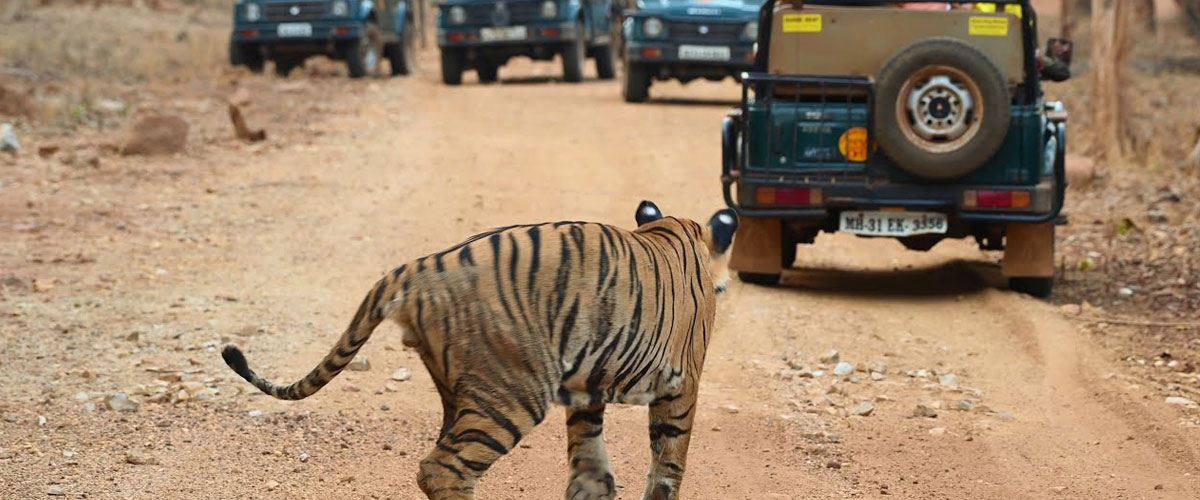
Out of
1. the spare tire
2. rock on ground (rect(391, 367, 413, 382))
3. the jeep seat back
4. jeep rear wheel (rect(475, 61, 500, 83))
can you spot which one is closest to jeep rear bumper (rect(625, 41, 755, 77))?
jeep rear wheel (rect(475, 61, 500, 83))

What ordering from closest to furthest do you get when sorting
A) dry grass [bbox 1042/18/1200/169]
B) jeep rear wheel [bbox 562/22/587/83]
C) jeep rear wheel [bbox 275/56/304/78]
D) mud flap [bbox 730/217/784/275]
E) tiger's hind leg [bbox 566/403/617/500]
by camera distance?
tiger's hind leg [bbox 566/403/617/500], mud flap [bbox 730/217/784/275], dry grass [bbox 1042/18/1200/169], jeep rear wheel [bbox 562/22/587/83], jeep rear wheel [bbox 275/56/304/78]

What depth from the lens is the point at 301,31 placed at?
23.5 metres

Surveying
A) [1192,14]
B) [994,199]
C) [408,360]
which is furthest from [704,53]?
[1192,14]

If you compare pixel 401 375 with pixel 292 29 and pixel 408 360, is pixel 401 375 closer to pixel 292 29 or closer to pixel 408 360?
pixel 408 360

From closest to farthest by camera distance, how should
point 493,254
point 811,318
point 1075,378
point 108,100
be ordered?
point 493,254, point 1075,378, point 811,318, point 108,100

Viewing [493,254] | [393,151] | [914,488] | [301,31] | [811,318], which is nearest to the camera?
[493,254]

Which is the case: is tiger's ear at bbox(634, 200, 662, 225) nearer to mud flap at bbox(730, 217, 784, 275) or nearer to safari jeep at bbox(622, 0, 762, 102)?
mud flap at bbox(730, 217, 784, 275)

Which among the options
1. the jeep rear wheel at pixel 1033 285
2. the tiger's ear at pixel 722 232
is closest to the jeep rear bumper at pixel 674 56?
the jeep rear wheel at pixel 1033 285

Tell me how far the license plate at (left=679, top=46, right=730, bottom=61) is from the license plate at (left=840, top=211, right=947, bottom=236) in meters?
10.8

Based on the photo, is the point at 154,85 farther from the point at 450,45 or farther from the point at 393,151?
the point at 393,151

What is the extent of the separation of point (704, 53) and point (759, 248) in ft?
34.6

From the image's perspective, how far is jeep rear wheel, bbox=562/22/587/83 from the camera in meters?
23.8

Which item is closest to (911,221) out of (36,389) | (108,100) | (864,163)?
(864,163)

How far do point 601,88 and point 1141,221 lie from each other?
12.6 meters
